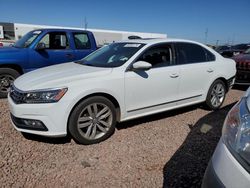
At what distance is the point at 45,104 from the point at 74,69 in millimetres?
943

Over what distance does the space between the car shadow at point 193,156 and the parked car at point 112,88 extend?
24.8 inches

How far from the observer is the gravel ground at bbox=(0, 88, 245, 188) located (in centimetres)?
289

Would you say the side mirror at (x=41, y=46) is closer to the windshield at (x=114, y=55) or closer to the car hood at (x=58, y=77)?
the windshield at (x=114, y=55)

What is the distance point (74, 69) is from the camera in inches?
162

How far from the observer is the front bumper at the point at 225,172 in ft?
4.92

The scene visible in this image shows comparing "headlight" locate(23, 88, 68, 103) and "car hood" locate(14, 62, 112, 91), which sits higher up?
"car hood" locate(14, 62, 112, 91)

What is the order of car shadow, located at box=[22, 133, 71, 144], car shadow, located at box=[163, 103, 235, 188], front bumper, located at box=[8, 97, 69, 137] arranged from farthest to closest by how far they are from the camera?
car shadow, located at box=[22, 133, 71, 144]
front bumper, located at box=[8, 97, 69, 137]
car shadow, located at box=[163, 103, 235, 188]

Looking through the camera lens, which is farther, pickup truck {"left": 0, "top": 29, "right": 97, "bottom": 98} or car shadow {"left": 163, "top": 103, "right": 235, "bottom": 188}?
pickup truck {"left": 0, "top": 29, "right": 97, "bottom": 98}

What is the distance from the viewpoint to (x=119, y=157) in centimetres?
341

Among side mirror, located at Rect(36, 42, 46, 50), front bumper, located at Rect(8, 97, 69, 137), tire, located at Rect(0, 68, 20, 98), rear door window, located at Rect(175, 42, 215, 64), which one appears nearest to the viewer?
front bumper, located at Rect(8, 97, 69, 137)

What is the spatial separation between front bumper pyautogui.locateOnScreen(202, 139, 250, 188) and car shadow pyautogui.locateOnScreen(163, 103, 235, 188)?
1119mm

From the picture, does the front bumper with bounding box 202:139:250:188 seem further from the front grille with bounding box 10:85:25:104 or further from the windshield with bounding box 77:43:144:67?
the front grille with bounding box 10:85:25:104

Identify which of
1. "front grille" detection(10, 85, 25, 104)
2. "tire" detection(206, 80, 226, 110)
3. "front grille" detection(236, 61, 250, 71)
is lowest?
"tire" detection(206, 80, 226, 110)

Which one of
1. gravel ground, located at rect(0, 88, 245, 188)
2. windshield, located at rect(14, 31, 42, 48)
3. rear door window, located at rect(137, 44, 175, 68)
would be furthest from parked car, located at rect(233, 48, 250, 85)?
windshield, located at rect(14, 31, 42, 48)
